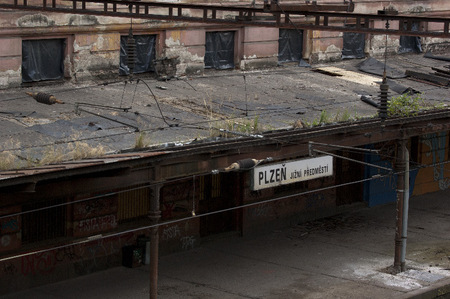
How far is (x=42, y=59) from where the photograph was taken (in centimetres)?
2084

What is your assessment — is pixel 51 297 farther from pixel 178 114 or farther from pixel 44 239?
pixel 178 114

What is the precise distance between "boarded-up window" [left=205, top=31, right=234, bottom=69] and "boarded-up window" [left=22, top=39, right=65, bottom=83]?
15.0ft

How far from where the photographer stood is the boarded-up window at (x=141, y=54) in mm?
22406

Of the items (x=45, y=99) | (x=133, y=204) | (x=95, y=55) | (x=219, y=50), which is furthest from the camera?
(x=219, y=50)

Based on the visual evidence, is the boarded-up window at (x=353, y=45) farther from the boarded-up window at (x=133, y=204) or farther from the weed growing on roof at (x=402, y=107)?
the boarded-up window at (x=133, y=204)

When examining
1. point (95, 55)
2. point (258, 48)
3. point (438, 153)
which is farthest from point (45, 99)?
point (438, 153)

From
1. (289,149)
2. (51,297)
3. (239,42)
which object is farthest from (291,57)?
(51,297)

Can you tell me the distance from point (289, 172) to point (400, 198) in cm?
330

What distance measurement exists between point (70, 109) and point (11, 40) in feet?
8.37

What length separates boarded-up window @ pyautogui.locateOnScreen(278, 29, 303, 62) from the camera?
2634cm

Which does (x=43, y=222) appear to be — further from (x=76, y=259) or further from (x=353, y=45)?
(x=353, y=45)

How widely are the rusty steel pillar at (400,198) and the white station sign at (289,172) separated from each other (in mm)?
1863

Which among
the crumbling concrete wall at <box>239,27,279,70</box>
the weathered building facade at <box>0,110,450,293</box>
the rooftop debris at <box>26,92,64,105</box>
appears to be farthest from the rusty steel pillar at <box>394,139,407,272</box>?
the crumbling concrete wall at <box>239,27,279,70</box>

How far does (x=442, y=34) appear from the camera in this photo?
1409 cm
